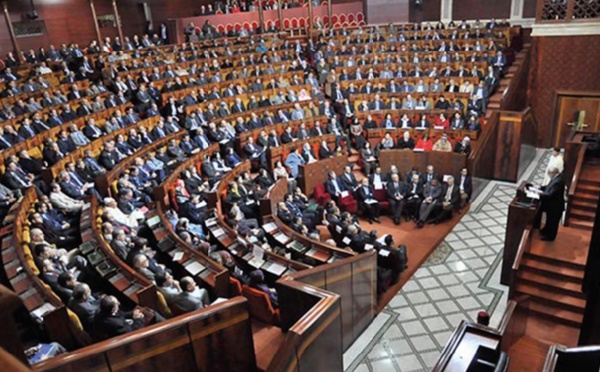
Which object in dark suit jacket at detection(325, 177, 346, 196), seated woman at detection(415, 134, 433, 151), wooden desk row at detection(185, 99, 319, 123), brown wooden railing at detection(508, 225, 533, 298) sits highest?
wooden desk row at detection(185, 99, 319, 123)

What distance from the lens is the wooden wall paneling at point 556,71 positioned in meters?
9.12

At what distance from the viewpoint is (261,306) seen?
423 cm

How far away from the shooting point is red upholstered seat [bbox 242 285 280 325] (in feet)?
13.6

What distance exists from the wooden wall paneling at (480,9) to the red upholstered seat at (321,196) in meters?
9.00

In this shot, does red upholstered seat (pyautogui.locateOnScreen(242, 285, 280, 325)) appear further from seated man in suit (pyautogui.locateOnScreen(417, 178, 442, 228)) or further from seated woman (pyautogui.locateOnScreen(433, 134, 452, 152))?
seated woman (pyautogui.locateOnScreen(433, 134, 452, 152))

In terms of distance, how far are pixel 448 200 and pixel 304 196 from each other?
2.15 metres

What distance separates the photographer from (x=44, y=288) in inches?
142

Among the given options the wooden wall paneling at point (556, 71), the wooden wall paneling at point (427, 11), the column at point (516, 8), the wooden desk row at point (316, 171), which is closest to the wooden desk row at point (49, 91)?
the wooden desk row at point (316, 171)

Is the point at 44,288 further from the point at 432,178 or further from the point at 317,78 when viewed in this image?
the point at 317,78

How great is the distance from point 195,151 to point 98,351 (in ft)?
16.7

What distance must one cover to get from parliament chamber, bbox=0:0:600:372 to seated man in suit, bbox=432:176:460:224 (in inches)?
1.2

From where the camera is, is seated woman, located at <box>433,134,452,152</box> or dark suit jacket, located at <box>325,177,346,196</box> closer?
dark suit jacket, located at <box>325,177,346,196</box>

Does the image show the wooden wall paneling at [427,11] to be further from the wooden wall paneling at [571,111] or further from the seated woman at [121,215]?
the seated woman at [121,215]

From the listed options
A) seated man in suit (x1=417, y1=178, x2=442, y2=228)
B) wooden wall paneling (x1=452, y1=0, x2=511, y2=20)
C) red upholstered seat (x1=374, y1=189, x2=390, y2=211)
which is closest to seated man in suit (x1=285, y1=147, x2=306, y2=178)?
red upholstered seat (x1=374, y1=189, x2=390, y2=211)
